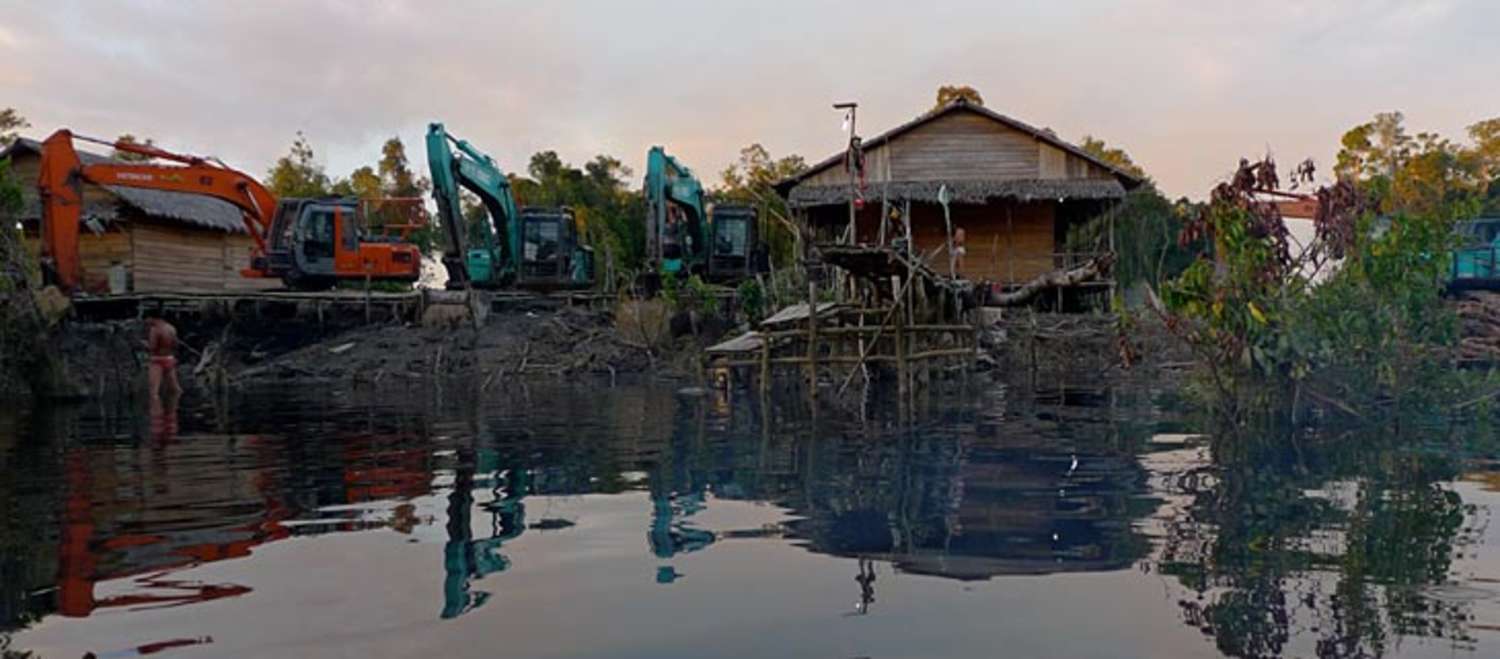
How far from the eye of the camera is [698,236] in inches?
1208

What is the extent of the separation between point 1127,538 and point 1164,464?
323cm

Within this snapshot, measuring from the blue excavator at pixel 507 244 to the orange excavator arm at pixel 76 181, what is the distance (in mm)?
5069

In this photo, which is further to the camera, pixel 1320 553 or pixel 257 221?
pixel 257 221

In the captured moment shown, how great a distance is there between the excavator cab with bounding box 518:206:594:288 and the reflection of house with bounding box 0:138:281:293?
10.1 meters

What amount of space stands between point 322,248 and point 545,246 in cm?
553

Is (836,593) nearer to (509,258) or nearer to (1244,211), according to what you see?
(1244,211)

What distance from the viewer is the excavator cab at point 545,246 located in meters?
28.9

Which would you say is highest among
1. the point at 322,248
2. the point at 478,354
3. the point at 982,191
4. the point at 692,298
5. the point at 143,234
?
the point at 982,191

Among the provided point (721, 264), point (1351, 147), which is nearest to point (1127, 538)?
point (721, 264)

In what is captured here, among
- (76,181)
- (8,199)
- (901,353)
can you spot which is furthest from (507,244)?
(901,353)

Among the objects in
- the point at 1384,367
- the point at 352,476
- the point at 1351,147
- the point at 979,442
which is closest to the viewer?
the point at 352,476

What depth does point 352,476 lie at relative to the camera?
8.95 meters

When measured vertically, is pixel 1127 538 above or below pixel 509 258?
below

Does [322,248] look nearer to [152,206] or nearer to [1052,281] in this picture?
[152,206]
